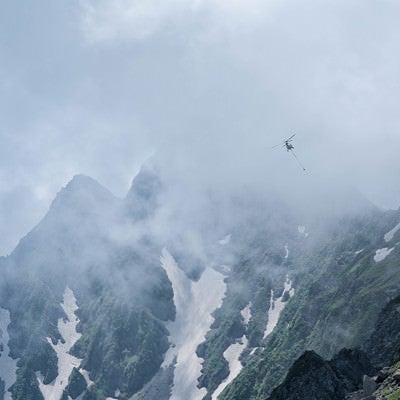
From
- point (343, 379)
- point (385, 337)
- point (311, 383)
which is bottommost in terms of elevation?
point (343, 379)

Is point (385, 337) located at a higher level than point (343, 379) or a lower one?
higher

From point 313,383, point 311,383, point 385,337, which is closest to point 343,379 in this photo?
point 313,383

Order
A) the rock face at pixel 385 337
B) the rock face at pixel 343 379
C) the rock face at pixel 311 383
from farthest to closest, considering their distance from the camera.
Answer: the rock face at pixel 385 337 → the rock face at pixel 311 383 → the rock face at pixel 343 379

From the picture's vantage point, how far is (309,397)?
402 ft

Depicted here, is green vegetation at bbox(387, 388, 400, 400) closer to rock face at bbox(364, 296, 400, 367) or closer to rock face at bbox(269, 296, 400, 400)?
rock face at bbox(269, 296, 400, 400)

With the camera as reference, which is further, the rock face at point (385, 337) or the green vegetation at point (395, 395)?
the rock face at point (385, 337)

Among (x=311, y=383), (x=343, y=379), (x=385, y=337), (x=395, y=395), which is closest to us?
(x=395, y=395)

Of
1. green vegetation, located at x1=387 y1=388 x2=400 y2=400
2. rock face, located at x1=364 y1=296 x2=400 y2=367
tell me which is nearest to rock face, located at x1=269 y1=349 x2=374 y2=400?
green vegetation, located at x1=387 y1=388 x2=400 y2=400

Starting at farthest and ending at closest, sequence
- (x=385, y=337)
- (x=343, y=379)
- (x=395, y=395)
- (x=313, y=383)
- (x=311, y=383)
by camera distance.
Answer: (x=385, y=337) → (x=343, y=379) → (x=311, y=383) → (x=313, y=383) → (x=395, y=395)

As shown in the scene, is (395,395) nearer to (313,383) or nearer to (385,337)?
(313,383)

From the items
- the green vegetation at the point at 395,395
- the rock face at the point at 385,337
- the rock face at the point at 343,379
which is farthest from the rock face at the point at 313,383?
the rock face at the point at 385,337

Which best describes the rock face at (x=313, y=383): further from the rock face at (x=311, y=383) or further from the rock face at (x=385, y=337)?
the rock face at (x=385, y=337)

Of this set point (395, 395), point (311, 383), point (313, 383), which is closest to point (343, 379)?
point (313, 383)

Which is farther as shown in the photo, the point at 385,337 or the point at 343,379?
the point at 385,337
